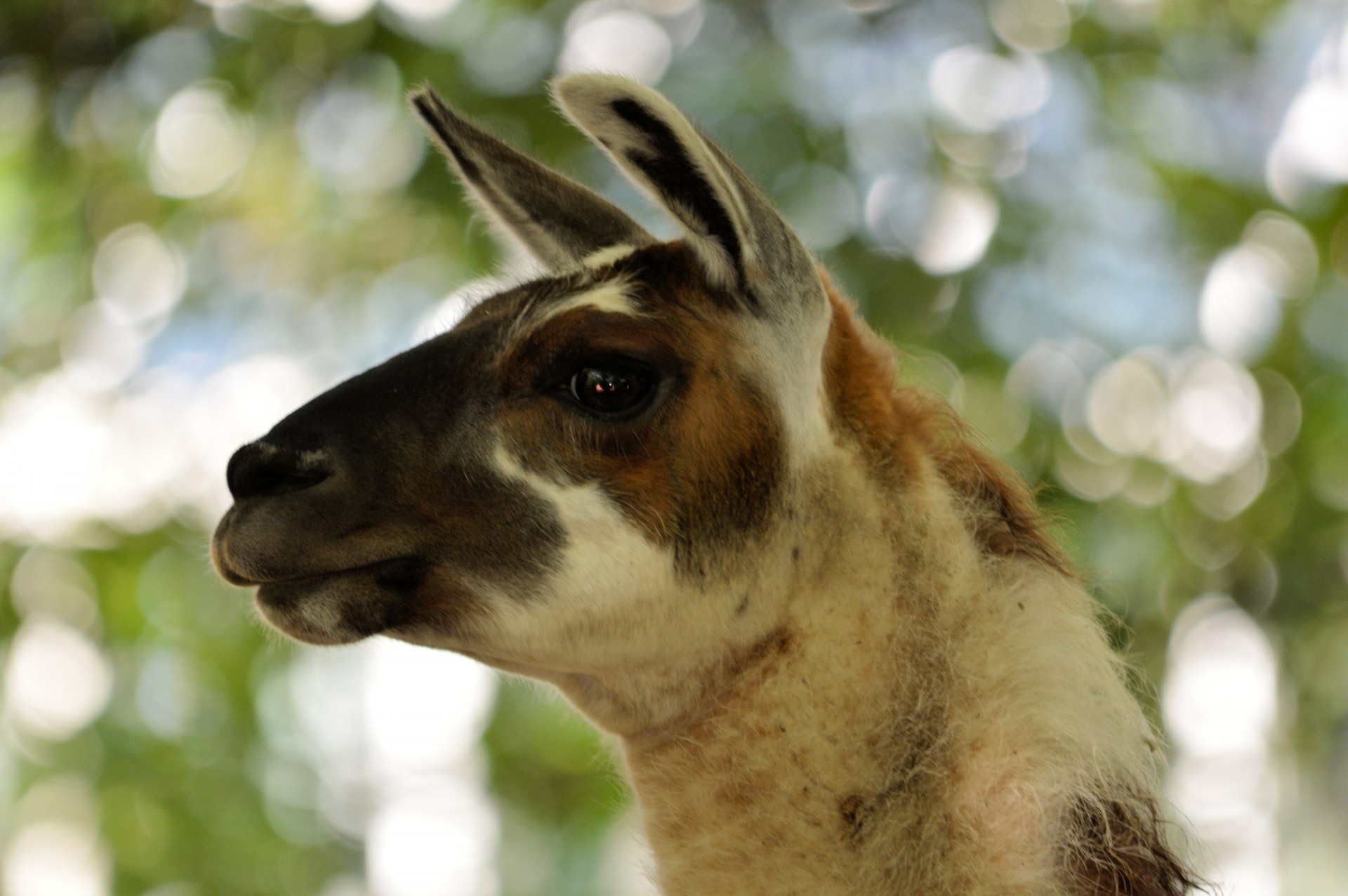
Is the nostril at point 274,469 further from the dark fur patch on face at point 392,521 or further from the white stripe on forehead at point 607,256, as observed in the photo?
the white stripe on forehead at point 607,256

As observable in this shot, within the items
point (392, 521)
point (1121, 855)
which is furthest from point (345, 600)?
point (1121, 855)

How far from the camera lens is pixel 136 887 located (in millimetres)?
5598

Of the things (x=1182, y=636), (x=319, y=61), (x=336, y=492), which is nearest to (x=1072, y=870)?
(x=336, y=492)

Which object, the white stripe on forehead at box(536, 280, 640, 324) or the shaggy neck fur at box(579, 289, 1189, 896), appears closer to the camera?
the shaggy neck fur at box(579, 289, 1189, 896)

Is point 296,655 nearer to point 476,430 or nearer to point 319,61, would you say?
point 319,61

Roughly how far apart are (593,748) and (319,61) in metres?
3.49

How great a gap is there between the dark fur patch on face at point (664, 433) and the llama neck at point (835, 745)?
0.19 meters

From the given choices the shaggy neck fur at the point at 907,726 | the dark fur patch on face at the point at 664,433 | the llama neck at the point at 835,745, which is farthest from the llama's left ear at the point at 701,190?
the llama neck at the point at 835,745

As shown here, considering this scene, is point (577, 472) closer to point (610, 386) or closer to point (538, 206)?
point (610, 386)

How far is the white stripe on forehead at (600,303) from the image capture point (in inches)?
90.6

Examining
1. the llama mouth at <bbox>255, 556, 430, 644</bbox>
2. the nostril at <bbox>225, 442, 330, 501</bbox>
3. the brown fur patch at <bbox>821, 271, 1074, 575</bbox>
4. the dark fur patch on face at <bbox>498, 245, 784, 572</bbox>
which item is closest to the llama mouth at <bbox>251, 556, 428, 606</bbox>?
the llama mouth at <bbox>255, 556, 430, 644</bbox>

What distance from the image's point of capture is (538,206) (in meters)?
2.92

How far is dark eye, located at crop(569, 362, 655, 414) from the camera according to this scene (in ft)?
7.33

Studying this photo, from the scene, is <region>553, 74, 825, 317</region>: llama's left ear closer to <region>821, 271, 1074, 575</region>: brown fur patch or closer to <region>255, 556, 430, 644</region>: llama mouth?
<region>821, 271, 1074, 575</region>: brown fur patch
